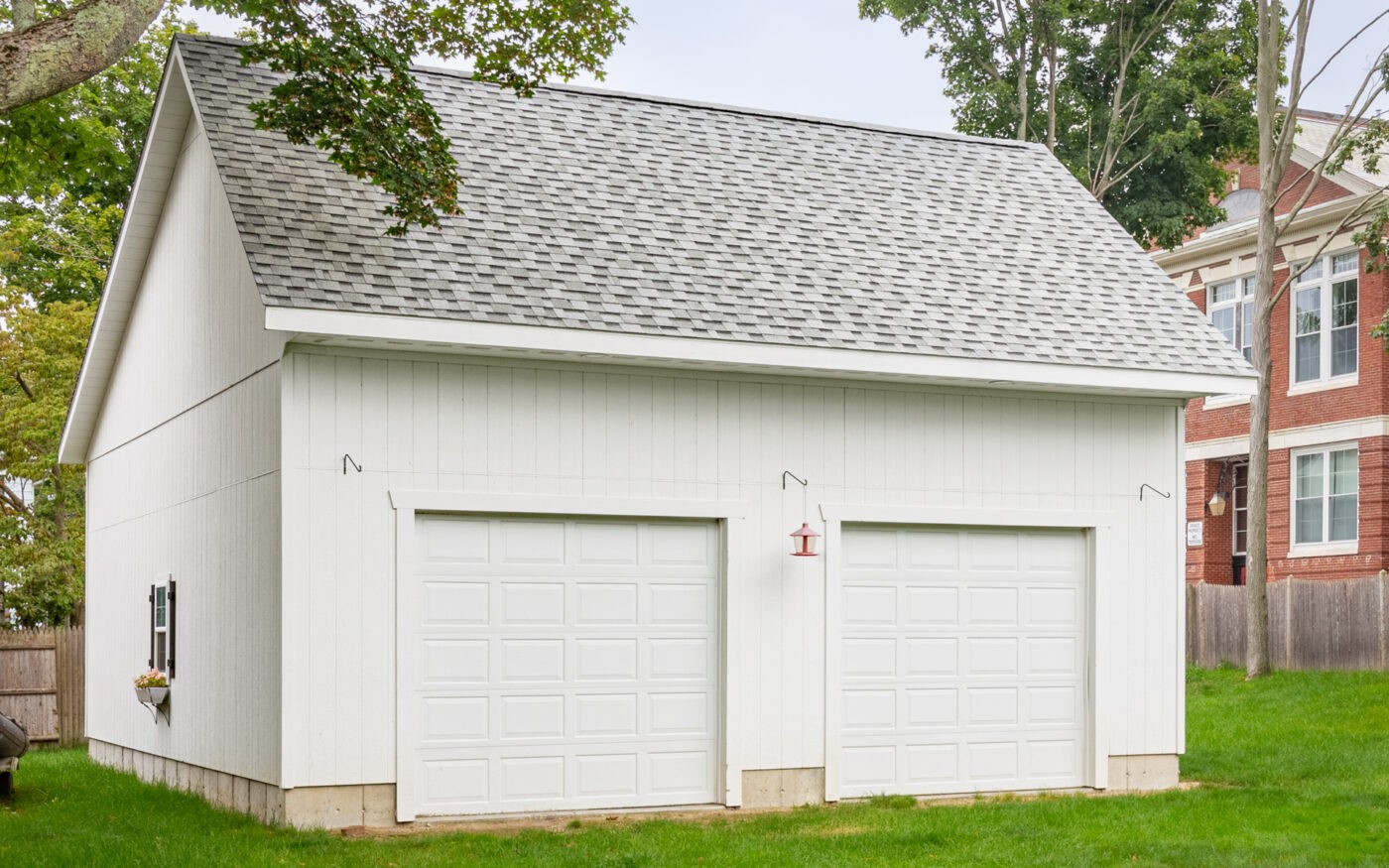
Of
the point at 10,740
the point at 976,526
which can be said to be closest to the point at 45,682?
the point at 10,740

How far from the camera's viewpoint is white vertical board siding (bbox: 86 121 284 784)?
1216cm

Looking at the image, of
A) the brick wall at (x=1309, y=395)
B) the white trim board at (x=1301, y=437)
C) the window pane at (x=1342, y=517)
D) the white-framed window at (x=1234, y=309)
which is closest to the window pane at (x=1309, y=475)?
the white trim board at (x=1301, y=437)

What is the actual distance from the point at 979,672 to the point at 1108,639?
123cm

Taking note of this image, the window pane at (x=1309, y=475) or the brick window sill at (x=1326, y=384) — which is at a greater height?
the brick window sill at (x=1326, y=384)

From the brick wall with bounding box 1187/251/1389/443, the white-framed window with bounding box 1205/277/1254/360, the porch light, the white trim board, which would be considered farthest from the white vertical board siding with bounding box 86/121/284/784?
the white-framed window with bounding box 1205/277/1254/360

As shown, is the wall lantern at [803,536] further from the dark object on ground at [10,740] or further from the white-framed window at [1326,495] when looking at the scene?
the white-framed window at [1326,495]

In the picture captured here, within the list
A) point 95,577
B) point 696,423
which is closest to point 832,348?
point 696,423

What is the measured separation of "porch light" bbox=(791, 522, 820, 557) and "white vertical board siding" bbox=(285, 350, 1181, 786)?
0.13 m

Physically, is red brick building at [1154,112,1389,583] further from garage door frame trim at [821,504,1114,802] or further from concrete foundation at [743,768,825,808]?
concrete foundation at [743,768,825,808]

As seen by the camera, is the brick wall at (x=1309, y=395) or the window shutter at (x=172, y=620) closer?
the window shutter at (x=172, y=620)

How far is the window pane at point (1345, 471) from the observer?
88.0ft

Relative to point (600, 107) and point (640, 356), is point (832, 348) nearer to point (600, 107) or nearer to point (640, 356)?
point (640, 356)

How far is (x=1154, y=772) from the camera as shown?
46.7ft

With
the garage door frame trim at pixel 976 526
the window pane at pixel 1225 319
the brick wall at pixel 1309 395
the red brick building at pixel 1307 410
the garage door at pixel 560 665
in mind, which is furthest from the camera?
the window pane at pixel 1225 319
